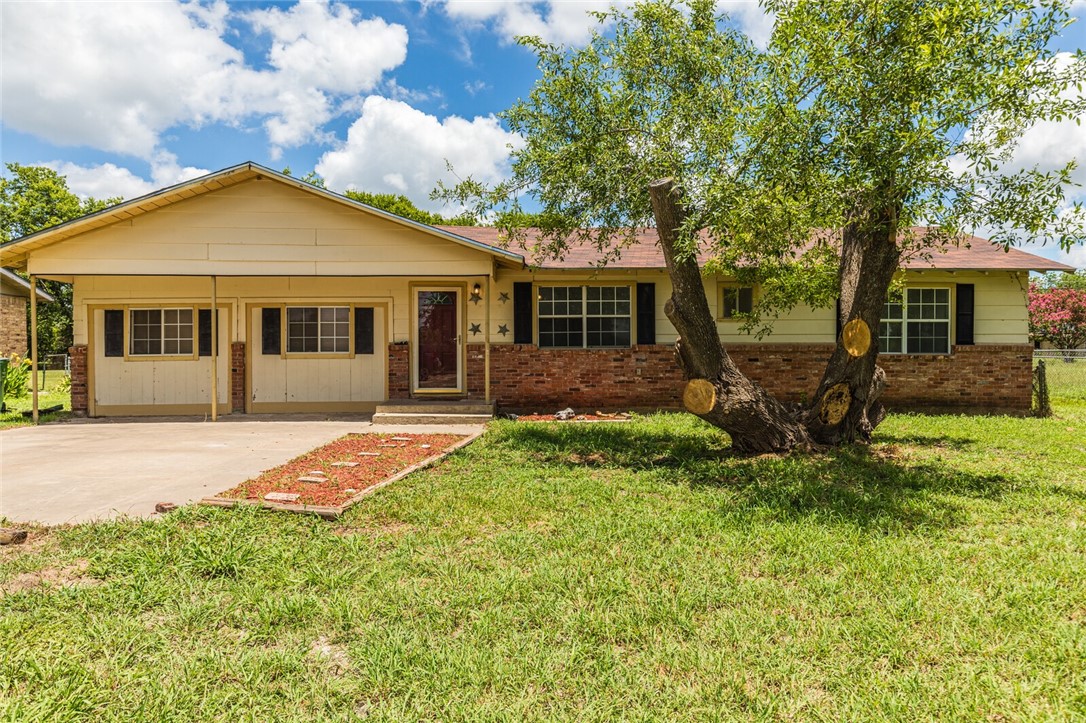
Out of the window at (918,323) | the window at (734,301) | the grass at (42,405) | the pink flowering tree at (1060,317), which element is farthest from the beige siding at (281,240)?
the pink flowering tree at (1060,317)

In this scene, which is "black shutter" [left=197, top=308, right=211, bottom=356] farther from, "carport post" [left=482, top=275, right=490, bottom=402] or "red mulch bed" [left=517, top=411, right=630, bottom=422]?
"red mulch bed" [left=517, top=411, right=630, bottom=422]

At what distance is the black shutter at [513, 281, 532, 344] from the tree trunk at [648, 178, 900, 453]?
4673 mm

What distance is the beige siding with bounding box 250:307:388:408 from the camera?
1197cm

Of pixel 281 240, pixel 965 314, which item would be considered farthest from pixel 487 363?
pixel 965 314

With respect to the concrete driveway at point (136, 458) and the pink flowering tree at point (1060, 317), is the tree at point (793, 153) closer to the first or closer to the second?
the concrete driveway at point (136, 458)

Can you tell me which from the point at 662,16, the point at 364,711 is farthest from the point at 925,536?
the point at 662,16

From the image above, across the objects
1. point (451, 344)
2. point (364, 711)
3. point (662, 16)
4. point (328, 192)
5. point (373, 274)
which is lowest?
point (364, 711)

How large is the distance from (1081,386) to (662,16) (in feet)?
47.7

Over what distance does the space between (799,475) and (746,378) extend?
1.48 metres

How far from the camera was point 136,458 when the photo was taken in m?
7.36

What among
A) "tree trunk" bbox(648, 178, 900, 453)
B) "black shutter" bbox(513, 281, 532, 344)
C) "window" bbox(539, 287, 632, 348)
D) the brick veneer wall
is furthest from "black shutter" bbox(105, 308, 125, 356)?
"tree trunk" bbox(648, 178, 900, 453)

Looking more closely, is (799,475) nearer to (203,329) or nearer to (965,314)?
(965,314)

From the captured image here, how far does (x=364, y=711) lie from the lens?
234cm

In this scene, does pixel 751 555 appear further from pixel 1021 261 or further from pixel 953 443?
pixel 1021 261
